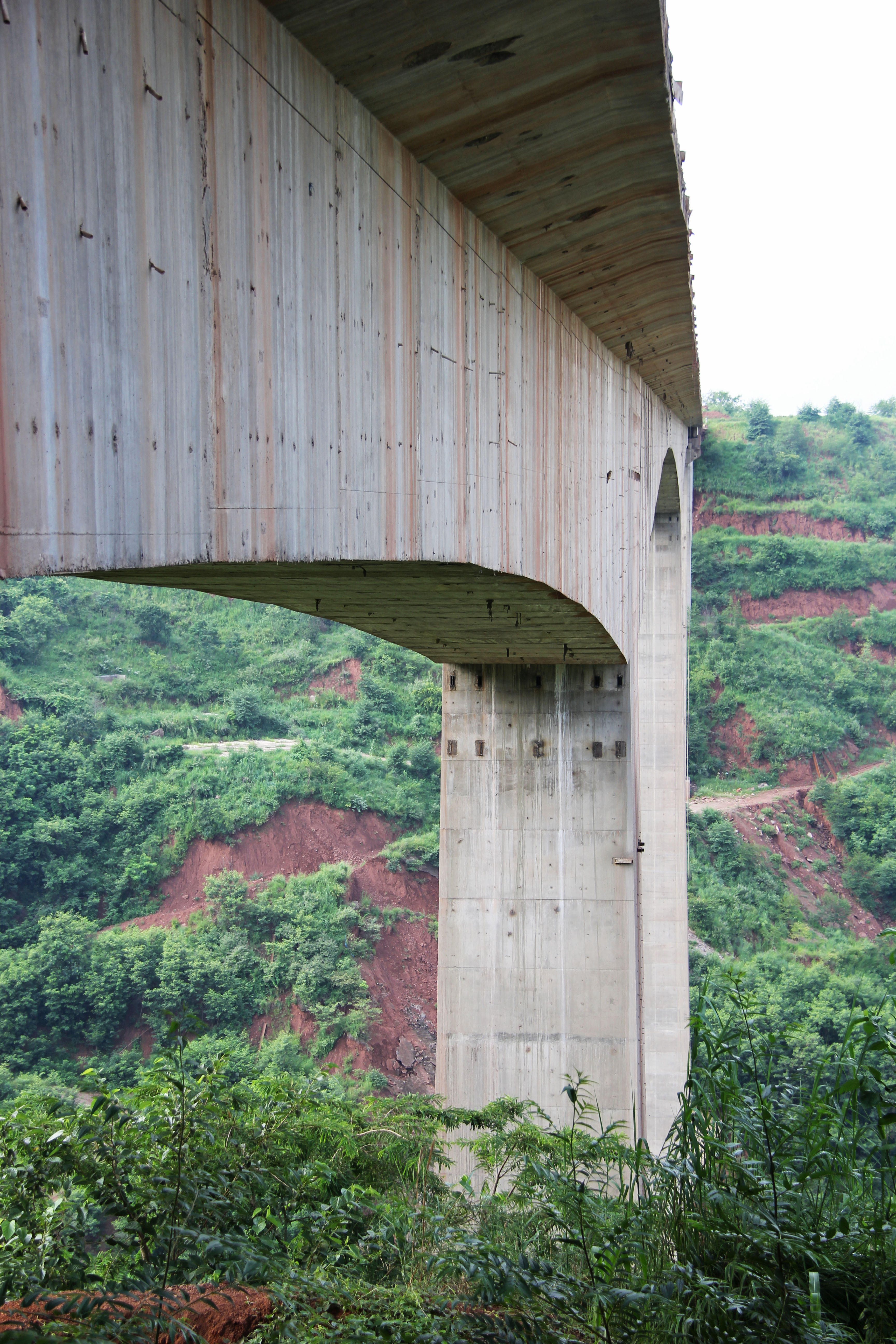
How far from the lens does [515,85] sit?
13.0 feet

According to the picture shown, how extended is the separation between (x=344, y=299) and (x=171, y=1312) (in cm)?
345

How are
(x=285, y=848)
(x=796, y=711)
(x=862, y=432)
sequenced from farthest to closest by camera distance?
1. (x=862, y=432)
2. (x=796, y=711)
3. (x=285, y=848)

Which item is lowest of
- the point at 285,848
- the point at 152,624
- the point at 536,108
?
the point at 285,848

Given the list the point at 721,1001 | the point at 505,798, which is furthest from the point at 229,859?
the point at 505,798

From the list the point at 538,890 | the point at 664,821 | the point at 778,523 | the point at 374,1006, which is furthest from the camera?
the point at 778,523

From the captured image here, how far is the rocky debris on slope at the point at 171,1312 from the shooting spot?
2605mm

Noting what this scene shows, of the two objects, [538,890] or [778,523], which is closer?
[538,890]

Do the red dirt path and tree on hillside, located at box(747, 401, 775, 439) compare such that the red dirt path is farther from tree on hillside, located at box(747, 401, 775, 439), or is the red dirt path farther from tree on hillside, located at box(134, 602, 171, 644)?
tree on hillside, located at box(747, 401, 775, 439)

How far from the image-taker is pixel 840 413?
6034 centimetres

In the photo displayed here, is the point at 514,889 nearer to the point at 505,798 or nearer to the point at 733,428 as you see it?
the point at 505,798

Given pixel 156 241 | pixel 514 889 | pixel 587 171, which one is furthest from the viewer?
pixel 514 889

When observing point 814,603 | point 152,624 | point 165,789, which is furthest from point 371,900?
point 814,603

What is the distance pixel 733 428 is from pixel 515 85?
190ft

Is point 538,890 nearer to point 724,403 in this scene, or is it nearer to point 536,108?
point 536,108
